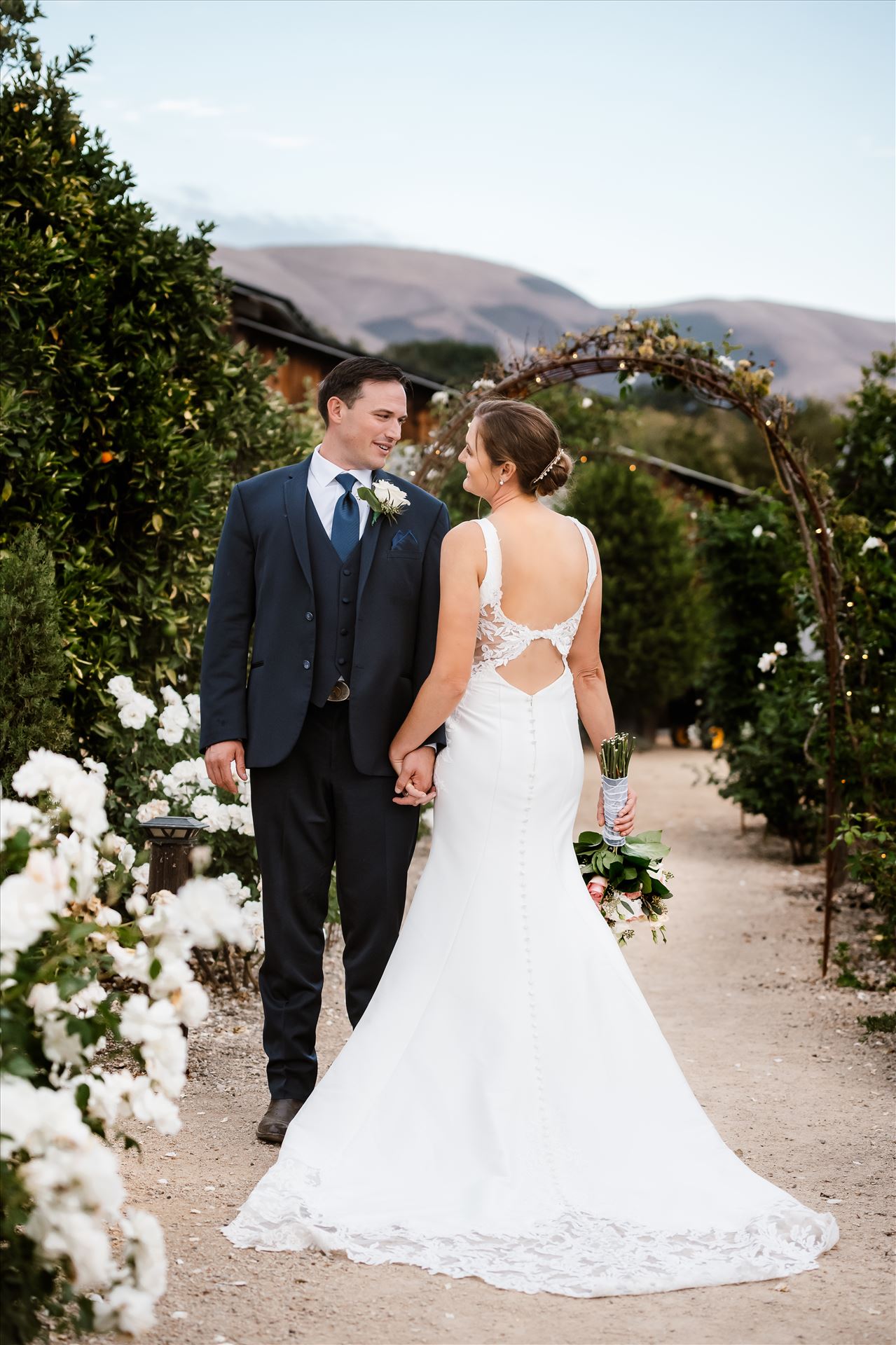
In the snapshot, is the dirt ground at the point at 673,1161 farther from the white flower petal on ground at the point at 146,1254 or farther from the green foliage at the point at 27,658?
the green foliage at the point at 27,658

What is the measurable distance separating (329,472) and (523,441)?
0.63 metres

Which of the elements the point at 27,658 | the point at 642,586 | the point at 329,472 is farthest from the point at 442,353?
the point at 329,472

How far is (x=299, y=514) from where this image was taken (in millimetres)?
3576

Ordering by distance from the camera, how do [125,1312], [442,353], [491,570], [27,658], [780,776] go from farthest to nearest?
[442,353] < [780,776] < [27,658] < [491,570] < [125,1312]

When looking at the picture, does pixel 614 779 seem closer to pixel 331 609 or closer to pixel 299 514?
pixel 331 609

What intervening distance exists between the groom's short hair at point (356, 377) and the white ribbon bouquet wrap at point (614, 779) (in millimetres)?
1192

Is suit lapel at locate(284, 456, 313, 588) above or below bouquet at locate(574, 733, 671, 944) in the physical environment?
above

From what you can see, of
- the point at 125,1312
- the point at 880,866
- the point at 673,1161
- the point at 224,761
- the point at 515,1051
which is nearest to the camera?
the point at 125,1312

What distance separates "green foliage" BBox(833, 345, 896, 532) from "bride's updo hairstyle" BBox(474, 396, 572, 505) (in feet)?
18.1

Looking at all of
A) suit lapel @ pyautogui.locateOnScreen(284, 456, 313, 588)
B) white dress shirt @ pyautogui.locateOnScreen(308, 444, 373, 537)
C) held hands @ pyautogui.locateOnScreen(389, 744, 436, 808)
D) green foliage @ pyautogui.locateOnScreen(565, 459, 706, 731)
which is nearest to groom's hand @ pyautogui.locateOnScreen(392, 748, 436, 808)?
held hands @ pyautogui.locateOnScreen(389, 744, 436, 808)

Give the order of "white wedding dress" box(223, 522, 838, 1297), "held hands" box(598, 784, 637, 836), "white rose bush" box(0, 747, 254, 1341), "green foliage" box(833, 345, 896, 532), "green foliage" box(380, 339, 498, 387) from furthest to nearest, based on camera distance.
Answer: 1. "green foliage" box(380, 339, 498, 387)
2. "green foliage" box(833, 345, 896, 532)
3. "held hands" box(598, 784, 637, 836)
4. "white wedding dress" box(223, 522, 838, 1297)
5. "white rose bush" box(0, 747, 254, 1341)

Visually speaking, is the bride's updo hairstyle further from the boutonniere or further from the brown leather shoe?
the brown leather shoe

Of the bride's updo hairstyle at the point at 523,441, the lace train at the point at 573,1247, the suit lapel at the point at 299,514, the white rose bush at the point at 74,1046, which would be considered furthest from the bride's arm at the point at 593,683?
the white rose bush at the point at 74,1046

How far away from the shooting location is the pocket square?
3590mm
